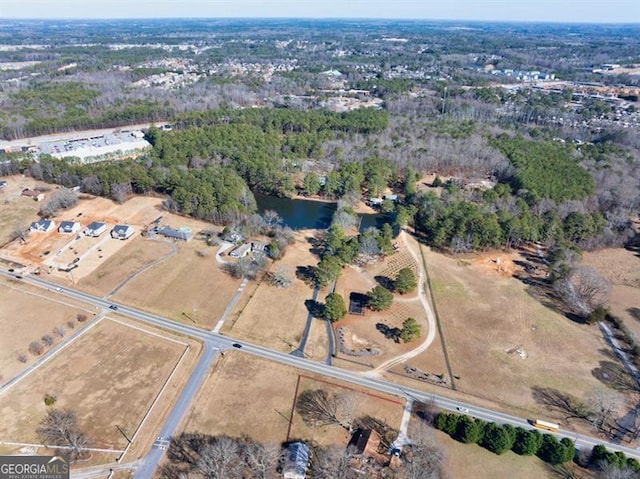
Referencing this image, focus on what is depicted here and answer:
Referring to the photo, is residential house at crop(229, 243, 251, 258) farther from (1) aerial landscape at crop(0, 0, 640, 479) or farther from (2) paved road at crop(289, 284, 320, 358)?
(2) paved road at crop(289, 284, 320, 358)

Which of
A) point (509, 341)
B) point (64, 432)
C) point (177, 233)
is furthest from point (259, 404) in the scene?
point (177, 233)

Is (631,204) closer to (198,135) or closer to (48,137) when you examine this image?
(198,135)

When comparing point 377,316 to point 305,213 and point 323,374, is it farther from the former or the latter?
point 305,213

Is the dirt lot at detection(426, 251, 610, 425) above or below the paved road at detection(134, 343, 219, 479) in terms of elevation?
above

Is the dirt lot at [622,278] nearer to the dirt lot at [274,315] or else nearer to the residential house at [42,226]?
the dirt lot at [274,315]

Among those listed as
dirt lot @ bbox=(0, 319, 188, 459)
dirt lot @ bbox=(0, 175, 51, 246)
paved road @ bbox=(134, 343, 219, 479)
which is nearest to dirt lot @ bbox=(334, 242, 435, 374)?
paved road @ bbox=(134, 343, 219, 479)

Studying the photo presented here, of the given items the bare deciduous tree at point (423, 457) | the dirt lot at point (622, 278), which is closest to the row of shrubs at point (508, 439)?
the bare deciduous tree at point (423, 457)
